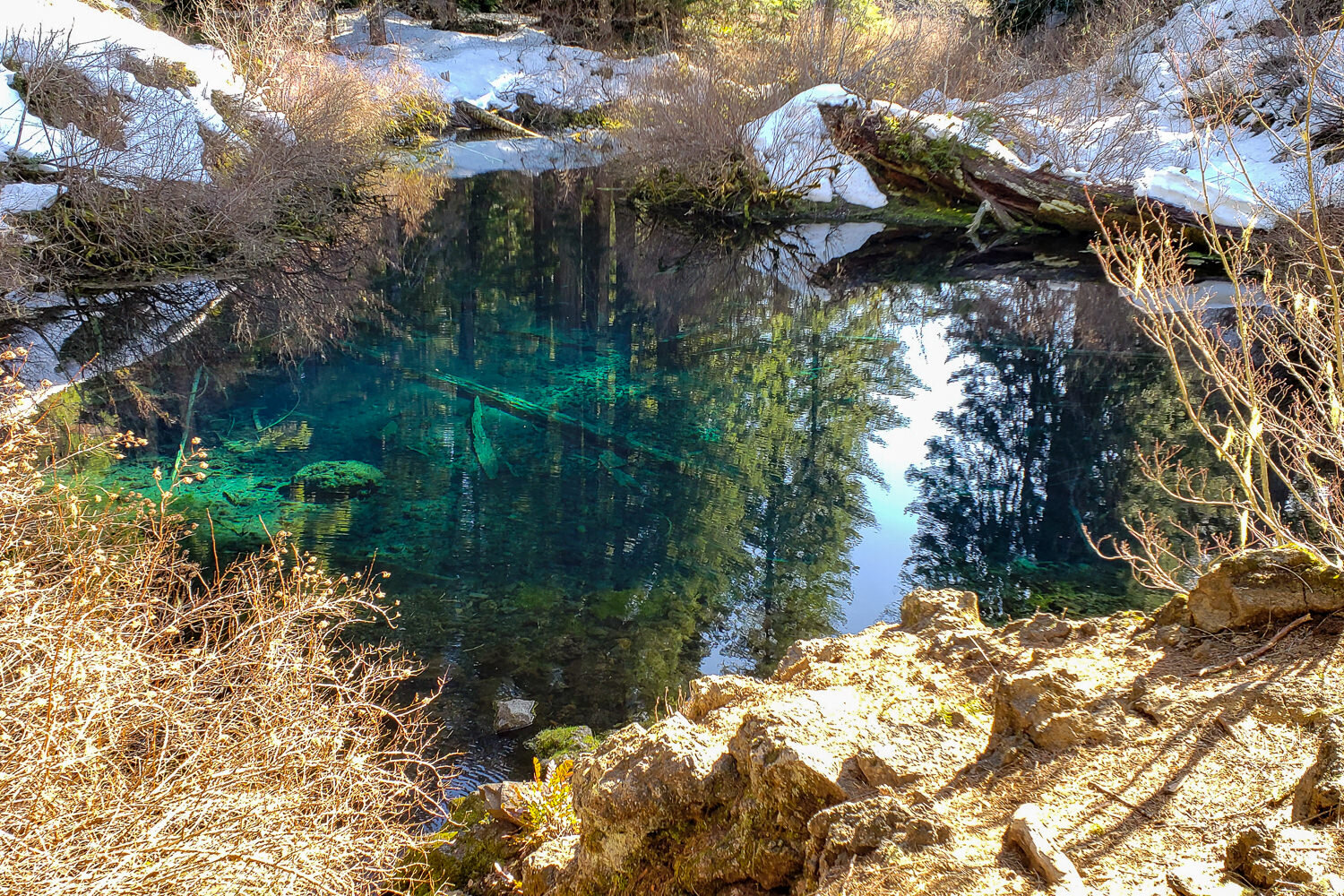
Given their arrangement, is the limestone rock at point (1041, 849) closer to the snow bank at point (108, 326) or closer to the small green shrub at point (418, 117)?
the snow bank at point (108, 326)

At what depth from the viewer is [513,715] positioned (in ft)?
16.0

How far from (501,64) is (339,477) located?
924 inches

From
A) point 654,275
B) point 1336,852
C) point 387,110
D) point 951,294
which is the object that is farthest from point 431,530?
point 387,110

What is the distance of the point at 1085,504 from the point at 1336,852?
586cm

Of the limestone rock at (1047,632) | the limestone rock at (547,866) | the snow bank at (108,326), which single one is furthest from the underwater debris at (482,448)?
the limestone rock at (1047,632)

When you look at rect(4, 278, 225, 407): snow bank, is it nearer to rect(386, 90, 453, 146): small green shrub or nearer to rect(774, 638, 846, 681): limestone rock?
rect(774, 638, 846, 681): limestone rock

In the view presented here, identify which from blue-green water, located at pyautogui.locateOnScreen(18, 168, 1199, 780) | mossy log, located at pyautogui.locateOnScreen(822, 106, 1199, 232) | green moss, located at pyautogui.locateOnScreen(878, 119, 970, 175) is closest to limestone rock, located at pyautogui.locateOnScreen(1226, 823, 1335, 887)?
blue-green water, located at pyautogui.locateOnScreen(18, 168, 1199, 780)

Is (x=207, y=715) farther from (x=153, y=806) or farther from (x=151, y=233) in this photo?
(x=151, y=233)

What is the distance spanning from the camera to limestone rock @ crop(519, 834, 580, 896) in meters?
3.03

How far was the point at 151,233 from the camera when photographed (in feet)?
41.7

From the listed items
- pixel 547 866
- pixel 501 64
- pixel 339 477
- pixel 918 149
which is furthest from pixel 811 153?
pixel 547 866

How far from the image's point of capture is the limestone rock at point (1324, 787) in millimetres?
1897

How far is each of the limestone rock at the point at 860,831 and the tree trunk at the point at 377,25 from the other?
29461 mm

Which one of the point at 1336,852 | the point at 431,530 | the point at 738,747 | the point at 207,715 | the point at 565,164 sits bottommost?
the point at 431,530
